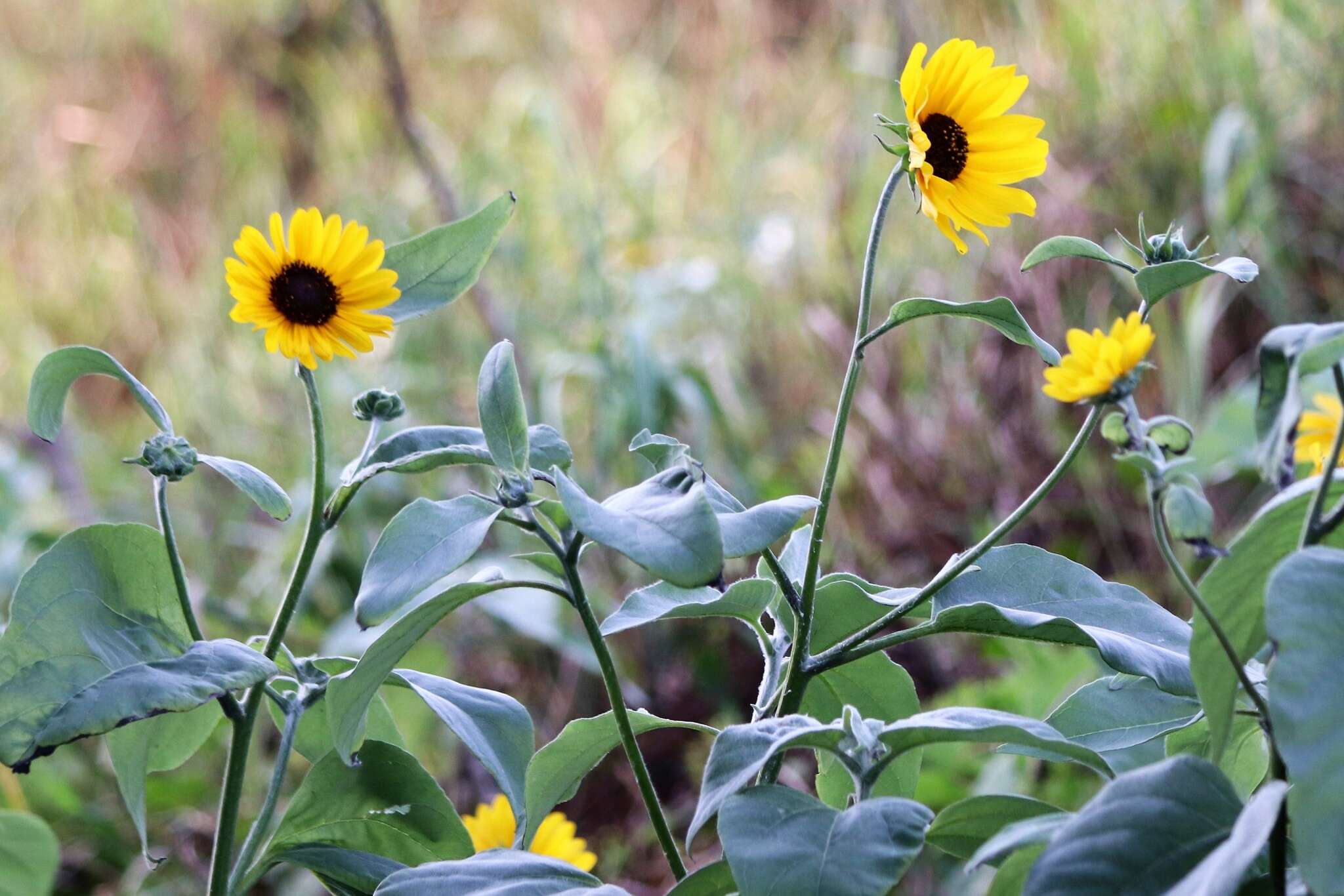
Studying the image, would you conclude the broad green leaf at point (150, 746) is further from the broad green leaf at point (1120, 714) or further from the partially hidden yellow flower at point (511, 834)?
the broad green leaf at point (1120, 714)

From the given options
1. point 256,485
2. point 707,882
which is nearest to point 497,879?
point 707,882

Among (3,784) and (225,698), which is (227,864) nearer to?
(225,698)

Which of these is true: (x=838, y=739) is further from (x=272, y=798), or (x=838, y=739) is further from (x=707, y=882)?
(x=272, y=798)

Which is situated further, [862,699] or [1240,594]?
[862,699]

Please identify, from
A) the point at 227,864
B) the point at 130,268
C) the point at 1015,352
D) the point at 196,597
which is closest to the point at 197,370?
the point at 130,268

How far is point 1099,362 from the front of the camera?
1.15 ft

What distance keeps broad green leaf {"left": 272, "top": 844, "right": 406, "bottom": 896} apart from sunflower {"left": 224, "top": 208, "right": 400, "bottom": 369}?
0.60 feet

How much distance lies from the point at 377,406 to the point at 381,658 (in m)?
0.13

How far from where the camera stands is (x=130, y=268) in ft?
10.6

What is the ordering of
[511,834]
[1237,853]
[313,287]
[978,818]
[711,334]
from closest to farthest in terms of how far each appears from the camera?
[1237,853] → [978,818] → [313,287] → [511,834] → [711,334]

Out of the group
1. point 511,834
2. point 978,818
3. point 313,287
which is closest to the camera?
point 978,818

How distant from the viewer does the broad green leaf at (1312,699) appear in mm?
273

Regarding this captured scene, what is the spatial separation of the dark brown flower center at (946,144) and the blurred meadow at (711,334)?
64cm

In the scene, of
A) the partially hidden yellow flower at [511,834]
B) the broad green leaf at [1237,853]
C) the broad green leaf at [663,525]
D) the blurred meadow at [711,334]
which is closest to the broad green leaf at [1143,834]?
the broad green leaf at [1237,853]
